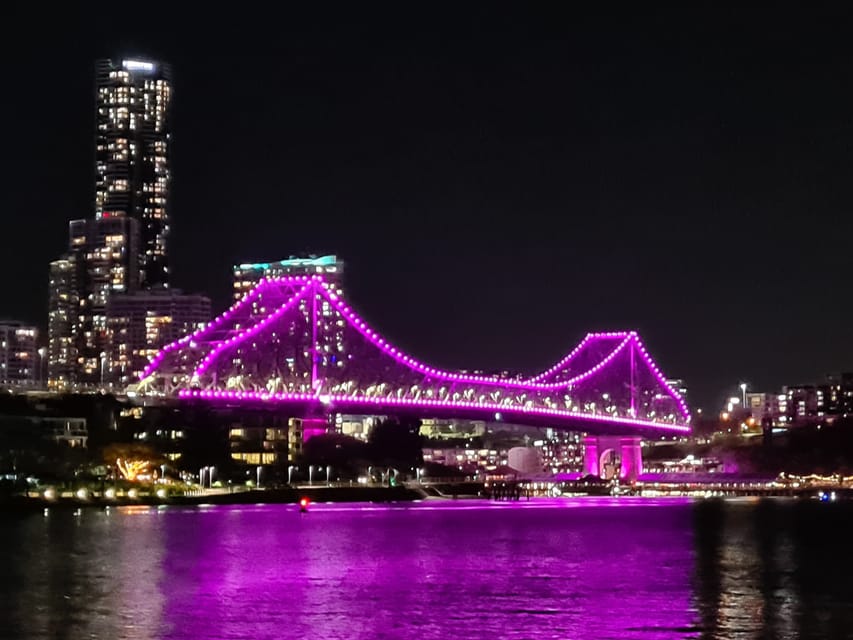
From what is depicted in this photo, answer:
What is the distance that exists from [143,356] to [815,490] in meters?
97.4

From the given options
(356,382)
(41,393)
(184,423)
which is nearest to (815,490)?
(356,382)

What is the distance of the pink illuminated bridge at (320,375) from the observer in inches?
3762

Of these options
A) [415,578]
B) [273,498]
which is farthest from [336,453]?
[415,578]

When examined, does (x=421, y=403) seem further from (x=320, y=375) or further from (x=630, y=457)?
(x=630, y=457)

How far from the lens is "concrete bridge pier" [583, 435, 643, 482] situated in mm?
128125

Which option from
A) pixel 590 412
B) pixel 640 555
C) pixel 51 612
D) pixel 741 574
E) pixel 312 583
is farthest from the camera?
pixel 590 412

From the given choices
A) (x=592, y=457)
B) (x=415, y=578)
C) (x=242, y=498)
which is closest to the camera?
(x=415, y=578)

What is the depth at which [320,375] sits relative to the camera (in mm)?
104688

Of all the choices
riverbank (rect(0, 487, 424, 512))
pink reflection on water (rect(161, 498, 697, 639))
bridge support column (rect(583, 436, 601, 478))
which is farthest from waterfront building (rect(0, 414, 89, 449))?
bridge support column (rect(583, 436, 601, 478))

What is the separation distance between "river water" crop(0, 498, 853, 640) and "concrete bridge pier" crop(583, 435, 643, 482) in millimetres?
48648

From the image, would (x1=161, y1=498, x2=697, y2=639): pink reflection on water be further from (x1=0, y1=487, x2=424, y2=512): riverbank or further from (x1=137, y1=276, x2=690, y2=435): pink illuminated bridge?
(x1=137, y1=276, x2=690, y2=435): pink illuminated bridge

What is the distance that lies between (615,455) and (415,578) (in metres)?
90.0

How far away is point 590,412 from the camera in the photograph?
124438 mm

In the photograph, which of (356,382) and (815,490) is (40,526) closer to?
(356,382)
